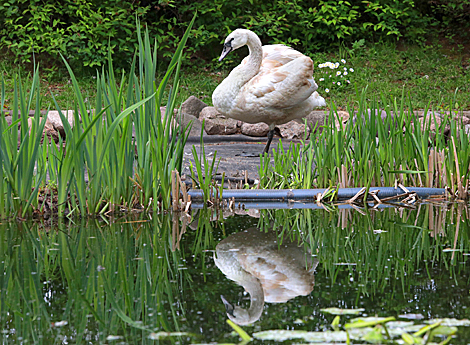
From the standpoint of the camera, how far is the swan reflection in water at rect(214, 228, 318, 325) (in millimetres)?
2009

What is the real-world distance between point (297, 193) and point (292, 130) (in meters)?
3.44

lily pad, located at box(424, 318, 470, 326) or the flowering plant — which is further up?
the flowering plant

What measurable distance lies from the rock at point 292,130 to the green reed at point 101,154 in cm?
378

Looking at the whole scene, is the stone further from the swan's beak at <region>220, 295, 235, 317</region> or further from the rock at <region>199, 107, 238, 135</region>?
the swan's beak at <region>220, 295, 235, 317</region>

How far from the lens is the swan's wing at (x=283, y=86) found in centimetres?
559

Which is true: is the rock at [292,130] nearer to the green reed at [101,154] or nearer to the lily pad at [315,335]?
the green reed at [101,154]

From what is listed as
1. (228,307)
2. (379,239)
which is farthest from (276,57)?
(228,307)

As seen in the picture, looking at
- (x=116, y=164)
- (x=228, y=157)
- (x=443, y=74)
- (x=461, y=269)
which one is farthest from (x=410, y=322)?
(x=443, y=74)

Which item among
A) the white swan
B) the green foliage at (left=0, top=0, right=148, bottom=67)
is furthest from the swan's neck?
the green foliage at (left=0, top=0, right=148, bottom=67)

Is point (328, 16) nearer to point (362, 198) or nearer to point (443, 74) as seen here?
point (443, 74)

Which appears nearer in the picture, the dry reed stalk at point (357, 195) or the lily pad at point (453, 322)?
the lily pad at point (453, 322)

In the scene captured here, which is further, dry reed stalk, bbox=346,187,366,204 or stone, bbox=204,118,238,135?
stone, bbox=204,118,238,135

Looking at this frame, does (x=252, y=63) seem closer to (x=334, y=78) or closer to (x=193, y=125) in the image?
(x=193, y=125)

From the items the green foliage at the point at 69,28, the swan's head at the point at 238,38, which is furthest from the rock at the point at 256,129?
the green foliage at the point at 69,28
